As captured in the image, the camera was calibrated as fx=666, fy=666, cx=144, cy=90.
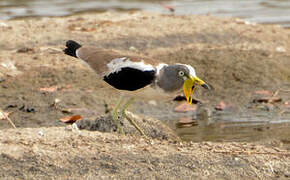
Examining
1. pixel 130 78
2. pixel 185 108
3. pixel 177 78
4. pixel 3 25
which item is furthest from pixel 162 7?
pixel 177 78

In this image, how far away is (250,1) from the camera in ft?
47.0

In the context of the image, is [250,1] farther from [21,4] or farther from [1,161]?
[1,161]

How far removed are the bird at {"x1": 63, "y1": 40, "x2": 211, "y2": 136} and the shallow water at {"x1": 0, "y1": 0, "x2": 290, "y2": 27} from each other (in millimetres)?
6737

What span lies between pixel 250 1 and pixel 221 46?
523cm

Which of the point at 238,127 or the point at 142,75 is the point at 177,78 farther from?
the point at 238,127

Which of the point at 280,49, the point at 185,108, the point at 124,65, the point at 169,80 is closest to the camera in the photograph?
the point at 169,80

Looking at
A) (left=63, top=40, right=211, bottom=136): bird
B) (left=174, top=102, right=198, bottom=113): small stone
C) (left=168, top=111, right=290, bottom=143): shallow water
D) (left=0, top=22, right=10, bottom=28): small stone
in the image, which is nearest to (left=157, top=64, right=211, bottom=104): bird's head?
(left=63, top=40, right=211, bottom=136): bird

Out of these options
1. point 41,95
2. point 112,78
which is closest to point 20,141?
point 112,78

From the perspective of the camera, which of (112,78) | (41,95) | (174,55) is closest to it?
(112,78)

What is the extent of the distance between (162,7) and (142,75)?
8670mm

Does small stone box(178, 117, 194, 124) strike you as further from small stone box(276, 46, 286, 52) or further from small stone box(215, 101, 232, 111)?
small stone box(276, 46, 286, 52)

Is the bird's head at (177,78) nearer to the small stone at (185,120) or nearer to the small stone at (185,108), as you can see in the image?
the small stone at (185,120)

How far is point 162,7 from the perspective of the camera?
45.5 ft

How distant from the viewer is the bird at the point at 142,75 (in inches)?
208
